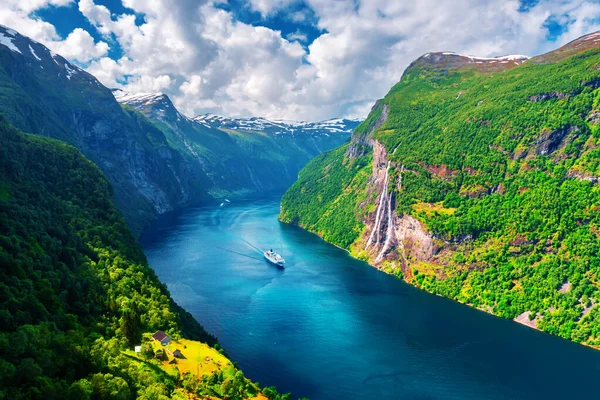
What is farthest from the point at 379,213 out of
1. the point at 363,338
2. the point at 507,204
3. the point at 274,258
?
the point at 363,338

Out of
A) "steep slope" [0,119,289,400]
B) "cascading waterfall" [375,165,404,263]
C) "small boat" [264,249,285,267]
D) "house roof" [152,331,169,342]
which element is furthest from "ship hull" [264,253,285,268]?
"house roof" [152,331,169,342]

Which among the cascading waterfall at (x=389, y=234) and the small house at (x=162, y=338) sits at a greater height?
the cascading waterfall at (x=389, y=234)

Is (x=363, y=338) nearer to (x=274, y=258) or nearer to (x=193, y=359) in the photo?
(x=193, y=359)

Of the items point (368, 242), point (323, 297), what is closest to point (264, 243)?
point (368, 242)

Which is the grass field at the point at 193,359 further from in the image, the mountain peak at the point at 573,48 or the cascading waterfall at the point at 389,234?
the mountain peak at the point at 573,48

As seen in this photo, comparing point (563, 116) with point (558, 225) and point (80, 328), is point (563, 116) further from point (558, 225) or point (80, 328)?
point (80, 328)

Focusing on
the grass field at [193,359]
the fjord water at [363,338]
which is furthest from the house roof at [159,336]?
the fjord water at [363,338]
